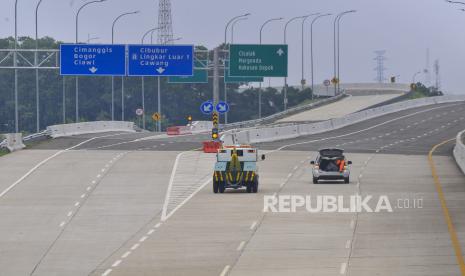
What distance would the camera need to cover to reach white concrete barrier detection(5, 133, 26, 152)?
79.1 m

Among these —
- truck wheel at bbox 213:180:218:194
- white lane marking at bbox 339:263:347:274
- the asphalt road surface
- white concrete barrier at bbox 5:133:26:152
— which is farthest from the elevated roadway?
white lane marking at bbox 339:263:347:274

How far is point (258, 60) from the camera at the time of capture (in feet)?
308

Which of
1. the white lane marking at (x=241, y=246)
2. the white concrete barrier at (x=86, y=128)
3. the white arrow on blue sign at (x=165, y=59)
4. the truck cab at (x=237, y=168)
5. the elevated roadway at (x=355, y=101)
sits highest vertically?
the white arrow on blue sign at (x=165, y=59)

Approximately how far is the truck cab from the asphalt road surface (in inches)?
21.6

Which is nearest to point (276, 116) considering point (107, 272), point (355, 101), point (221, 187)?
point (355, 101)

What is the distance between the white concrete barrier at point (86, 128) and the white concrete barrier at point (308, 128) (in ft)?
41.6

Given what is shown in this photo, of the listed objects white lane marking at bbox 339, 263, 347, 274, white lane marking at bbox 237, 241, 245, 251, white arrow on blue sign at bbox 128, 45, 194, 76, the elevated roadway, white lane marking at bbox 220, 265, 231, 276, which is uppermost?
white arrow on blue sign at bbox 128, 45, 194, 76

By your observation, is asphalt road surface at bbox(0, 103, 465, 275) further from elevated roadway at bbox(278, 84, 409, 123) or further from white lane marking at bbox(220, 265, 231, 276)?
elevated roadway at bbox(278, 84, 409, 123)

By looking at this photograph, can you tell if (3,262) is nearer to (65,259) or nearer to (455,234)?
(65,259)

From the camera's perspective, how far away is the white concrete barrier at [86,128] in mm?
94137

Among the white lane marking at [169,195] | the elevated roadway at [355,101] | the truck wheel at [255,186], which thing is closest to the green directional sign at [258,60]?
the white lane marking at [169,195]

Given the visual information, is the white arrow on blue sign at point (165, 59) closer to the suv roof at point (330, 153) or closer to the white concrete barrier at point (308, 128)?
the white concrete barrier at point (308, 128)

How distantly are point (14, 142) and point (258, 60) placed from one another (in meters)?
21.5

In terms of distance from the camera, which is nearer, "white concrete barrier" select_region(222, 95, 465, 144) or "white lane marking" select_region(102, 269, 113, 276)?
"white lane marking" select_region(102, 269, 113, 276)
